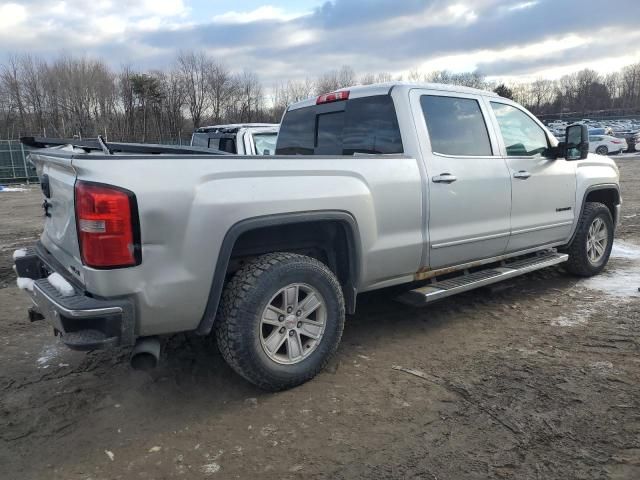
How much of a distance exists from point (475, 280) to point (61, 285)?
317 centimetres

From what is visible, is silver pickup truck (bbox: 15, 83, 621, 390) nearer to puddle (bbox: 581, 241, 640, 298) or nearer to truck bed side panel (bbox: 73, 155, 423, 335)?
truck bed side panel (bbox: 73, 155, 423, 335)

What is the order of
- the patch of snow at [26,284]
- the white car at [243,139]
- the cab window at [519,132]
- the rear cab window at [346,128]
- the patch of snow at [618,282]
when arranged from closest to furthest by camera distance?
the patch of snow at [26,284] → the rear cab window at [346,128] → the cab window at [519,132] → the patch of snow at [618,282] → the white car at [243,139]

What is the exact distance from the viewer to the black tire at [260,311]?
3184mm

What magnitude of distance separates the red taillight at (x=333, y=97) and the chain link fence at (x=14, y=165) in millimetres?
24208

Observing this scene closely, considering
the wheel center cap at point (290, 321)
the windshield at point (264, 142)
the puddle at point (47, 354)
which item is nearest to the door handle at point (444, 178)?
the wheel center cap at point (290, 321)

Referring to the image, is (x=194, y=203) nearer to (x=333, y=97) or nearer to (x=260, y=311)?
(x=260, y=311)

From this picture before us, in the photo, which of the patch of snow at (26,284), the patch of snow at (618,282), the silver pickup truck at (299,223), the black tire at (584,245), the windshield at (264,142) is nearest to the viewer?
the silver pickup truck at (299,223)

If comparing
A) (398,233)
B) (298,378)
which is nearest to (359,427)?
(298,378)

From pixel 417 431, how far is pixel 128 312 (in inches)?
68.3

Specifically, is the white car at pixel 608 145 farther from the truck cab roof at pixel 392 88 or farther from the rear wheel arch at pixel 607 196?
the truck cab roof at pixel 392 88

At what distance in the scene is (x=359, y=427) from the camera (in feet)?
10.00

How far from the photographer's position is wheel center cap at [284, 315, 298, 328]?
3414mm

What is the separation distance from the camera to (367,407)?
3.26 m

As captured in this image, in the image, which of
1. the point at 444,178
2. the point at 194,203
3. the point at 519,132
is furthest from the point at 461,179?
the point at 194,203
